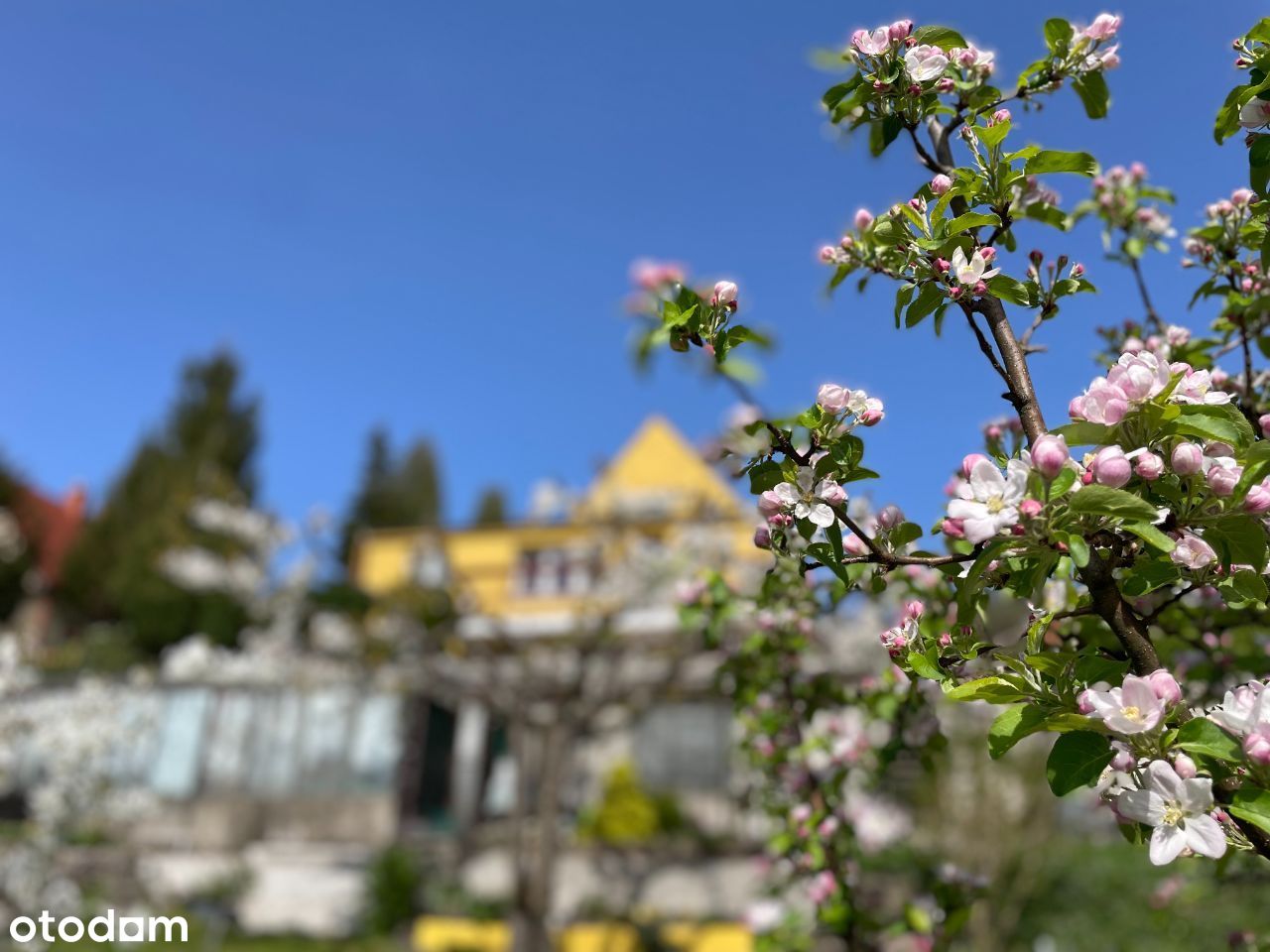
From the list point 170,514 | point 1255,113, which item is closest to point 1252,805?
point 1255,113

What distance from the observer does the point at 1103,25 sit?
84.0 inches

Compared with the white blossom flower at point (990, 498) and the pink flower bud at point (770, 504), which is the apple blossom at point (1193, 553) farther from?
the pink flower bud at point (770, 504)

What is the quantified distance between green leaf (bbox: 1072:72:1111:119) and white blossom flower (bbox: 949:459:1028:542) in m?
1.19

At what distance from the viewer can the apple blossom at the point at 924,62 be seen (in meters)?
1.93

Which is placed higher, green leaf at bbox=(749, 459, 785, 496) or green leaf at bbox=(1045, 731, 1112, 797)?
green leaf at bbox=(749, 459, 785, 496)

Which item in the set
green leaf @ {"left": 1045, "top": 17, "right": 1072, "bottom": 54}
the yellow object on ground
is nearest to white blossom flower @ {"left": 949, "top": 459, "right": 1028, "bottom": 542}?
green leaf @ {"left": 1045, "top": 17, "right": 1072, "bottom": 54}

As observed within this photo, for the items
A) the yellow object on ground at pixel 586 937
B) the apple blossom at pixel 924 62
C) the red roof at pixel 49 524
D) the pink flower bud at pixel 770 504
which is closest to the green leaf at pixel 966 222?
the apple blossom at pixel 924 62

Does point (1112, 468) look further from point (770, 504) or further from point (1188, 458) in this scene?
point (770, 504)

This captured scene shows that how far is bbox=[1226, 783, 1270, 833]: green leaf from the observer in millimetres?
1298

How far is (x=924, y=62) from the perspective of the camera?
194cm

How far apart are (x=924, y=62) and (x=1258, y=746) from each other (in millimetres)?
1328

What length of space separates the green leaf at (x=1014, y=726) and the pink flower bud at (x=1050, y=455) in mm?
331

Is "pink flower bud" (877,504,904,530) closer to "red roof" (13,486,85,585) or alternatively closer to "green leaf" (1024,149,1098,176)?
"green leaf" (1024,149,1098,176)

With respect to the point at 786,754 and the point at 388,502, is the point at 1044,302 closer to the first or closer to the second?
the point at 786,754
